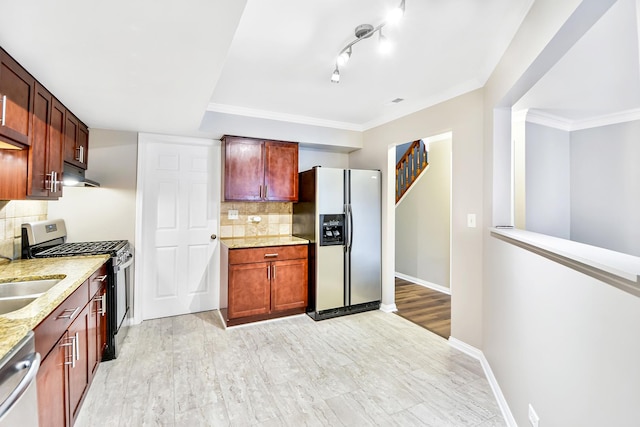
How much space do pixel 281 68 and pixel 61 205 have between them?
2631 mm

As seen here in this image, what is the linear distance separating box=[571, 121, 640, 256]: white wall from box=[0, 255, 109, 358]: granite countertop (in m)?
5.08

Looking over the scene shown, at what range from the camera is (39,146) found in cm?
202

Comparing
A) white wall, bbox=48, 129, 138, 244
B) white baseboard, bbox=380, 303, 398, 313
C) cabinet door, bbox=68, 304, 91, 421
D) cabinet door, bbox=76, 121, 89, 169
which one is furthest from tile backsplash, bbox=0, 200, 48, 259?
white baseboard, bbox=380, 303, 398, 313

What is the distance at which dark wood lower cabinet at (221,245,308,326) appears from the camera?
324cm

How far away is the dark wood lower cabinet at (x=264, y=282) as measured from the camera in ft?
10.6

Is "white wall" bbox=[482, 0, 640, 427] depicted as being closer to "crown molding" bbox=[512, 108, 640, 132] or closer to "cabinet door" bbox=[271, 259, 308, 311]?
"crown molding" bbox=[512, 108, 640, 132]

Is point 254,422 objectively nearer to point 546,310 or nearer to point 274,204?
point 546,310

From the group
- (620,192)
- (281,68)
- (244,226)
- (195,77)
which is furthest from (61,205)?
(620,192)

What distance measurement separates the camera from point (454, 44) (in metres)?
2.08

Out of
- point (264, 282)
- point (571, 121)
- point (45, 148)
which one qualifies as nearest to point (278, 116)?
point (264, 282)

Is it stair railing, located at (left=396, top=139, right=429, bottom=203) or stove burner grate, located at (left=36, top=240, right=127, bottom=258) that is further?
stair railing, located at (left=396, top=139, right=429, bottom=203)

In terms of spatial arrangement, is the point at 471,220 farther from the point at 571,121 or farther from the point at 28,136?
the point at 28,136

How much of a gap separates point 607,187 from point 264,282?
4214 millimetres

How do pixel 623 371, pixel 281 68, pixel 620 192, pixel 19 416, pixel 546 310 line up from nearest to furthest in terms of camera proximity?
1. pixel 623 371
2. pixel 19 416
3. pixel 546 310
4. pixel 281 68
5. pixel 620 192
